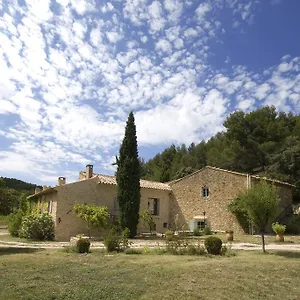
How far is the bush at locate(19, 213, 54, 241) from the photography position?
855 inches

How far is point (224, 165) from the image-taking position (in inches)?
1607

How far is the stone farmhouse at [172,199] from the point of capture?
22938mm

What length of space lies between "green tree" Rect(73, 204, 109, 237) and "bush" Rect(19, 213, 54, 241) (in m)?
1.95

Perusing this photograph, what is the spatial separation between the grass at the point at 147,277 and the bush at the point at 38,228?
9.32m

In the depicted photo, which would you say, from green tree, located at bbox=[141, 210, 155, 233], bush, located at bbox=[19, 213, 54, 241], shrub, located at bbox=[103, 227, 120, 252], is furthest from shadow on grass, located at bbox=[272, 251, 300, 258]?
bush, located at bbox=[19, 213, 54, 241]

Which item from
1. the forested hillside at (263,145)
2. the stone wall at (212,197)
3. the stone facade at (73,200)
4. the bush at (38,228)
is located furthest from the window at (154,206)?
the forested hillside at (263,145)

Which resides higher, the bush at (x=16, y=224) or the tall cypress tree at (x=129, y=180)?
the tall cypress tree at (x=129, y=180)

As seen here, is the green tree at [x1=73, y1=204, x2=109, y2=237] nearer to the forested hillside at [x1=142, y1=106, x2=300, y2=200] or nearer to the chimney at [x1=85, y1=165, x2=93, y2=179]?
the chimney at [x1=85, y1=165, x2=93, y2=179]

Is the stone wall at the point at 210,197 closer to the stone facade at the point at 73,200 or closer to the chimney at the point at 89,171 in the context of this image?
the stone facade at the point at 73,200

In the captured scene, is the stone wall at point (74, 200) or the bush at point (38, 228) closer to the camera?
the bush at point (38, 228)

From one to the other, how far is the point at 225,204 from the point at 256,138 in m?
15.7

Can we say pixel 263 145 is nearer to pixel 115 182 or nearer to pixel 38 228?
pixel 115 182

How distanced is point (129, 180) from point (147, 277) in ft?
45.0

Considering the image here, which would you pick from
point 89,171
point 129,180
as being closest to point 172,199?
point 89,171
